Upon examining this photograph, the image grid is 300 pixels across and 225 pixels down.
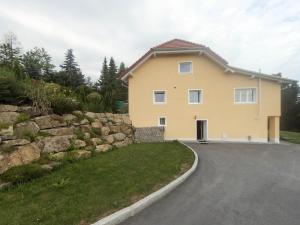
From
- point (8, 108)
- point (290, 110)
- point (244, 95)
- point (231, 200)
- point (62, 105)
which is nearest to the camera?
point (231, 200)

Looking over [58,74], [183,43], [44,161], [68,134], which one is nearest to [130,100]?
[183,43]

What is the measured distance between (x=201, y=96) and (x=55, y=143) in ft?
48.4

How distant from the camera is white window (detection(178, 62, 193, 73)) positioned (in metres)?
20.6

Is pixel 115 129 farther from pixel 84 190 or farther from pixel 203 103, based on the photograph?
pixel 203 103

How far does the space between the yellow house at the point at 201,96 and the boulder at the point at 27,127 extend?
13.3m

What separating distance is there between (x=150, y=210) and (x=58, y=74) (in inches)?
1635

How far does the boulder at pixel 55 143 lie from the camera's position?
25.3 ft

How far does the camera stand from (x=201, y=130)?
20.9 metres

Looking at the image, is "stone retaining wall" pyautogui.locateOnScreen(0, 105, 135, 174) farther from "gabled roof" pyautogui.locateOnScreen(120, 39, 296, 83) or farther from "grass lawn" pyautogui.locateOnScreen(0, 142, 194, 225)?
"gabled roof" pyautogui.locateOnScreen(120, 39, 296, 83)

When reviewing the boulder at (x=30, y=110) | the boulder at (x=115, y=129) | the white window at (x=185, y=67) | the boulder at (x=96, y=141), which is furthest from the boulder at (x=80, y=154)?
the white window at (x=185, y=67)

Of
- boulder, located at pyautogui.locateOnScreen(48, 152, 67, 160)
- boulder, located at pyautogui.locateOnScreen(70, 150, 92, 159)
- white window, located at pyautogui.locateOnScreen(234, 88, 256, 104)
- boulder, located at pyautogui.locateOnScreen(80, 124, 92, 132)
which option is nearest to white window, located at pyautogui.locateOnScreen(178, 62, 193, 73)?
white window, located at pyautogui.locateOnScreen(234, 88, 256, 104)

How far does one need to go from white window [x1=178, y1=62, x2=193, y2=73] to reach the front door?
4508 millimetres

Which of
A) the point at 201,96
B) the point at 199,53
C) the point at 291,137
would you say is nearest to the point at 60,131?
the point at 201,96

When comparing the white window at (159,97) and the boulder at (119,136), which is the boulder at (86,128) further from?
the white window at (159,97)
